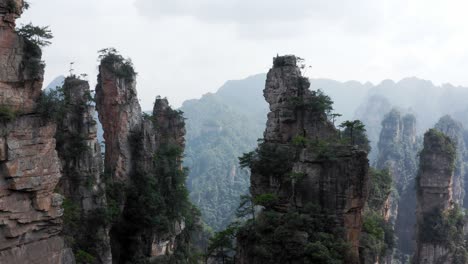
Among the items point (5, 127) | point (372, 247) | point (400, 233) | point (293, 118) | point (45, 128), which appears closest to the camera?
point (5, 127)

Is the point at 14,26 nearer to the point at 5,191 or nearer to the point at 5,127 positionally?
the point at 5,127

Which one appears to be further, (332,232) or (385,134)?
(385,134)

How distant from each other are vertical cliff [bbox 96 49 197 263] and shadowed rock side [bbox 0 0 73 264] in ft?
28.6

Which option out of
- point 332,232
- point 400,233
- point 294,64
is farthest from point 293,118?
point 400,233

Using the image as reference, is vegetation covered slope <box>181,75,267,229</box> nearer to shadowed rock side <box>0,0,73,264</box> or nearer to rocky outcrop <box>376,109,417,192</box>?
rocky outcrop <box>376,109,417,192</box>

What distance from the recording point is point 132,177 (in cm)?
2942

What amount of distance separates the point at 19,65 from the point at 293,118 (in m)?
15.4

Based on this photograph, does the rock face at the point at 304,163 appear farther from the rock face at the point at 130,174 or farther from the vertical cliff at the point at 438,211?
Answer: the vertical cliff at the point at 438,211

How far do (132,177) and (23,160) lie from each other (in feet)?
41.9

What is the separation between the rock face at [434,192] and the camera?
117ft

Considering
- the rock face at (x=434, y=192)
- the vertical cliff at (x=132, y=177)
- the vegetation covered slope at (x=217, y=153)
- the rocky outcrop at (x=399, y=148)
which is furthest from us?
the vegetation covered slope at (x=217, y=153)

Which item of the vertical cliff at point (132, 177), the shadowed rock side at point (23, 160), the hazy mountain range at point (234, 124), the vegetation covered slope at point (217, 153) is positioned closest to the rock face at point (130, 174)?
the vertical cliff at point (132, 177)

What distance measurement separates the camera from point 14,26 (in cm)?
1712

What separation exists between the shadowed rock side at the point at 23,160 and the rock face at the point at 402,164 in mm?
48064
